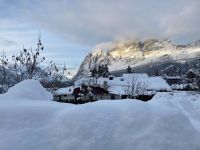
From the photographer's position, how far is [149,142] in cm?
367

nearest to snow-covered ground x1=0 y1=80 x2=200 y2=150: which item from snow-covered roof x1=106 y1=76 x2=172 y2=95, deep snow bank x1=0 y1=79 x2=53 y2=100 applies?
deep snow bank x1=0 y1=79 x2=53 y2=100

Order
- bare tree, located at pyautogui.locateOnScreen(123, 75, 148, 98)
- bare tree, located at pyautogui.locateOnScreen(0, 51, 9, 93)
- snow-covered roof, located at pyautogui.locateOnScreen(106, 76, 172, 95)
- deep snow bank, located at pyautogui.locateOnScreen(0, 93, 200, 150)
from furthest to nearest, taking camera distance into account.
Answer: snow-covered roof, located at pyautogui.locateOnScreen(106, 76, 172, 95) → bare tree, located at pyautogui.locateOnScreen(123, 75, 148, 98) → bare tree, located at pyautogui.locateOnScreen(0, 51, 9, 93) → deep snow bank, located at pyautogui.locateOnScreen(0, 93, 200, 150)

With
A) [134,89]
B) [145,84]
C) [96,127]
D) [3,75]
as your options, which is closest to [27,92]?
[96,127]

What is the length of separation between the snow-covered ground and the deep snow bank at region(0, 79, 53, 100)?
0.42m

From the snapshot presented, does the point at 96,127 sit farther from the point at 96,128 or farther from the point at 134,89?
the point at 134,89

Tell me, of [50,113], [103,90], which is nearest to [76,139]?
[50,113]

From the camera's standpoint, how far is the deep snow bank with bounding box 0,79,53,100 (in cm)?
448

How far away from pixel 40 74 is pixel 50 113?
35.6ft

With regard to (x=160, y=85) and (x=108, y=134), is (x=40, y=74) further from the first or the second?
(x=160, y=85)

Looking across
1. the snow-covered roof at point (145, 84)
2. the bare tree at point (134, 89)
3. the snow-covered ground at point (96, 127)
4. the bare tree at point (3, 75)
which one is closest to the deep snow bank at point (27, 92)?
the snow-covered ground at point (96, 127)

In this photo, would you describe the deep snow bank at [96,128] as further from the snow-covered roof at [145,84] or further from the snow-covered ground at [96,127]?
the snow-covered roof at [145,84]

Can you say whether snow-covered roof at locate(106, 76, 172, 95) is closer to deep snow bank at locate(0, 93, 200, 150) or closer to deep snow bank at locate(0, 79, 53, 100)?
deep snow bank at locate(0, 79, 53, 100)

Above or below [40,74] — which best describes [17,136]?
below

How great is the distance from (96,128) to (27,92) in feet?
4.03
